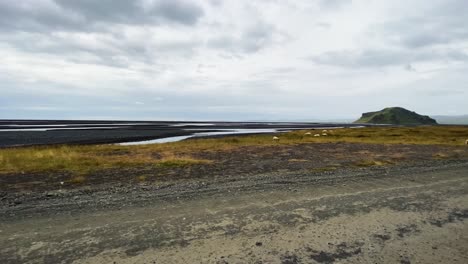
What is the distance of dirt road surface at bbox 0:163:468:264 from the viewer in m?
6.31

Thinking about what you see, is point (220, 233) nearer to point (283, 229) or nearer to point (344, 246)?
point (283, 229)

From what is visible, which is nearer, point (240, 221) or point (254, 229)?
point (254, 229)

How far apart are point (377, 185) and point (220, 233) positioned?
8535 millimetres

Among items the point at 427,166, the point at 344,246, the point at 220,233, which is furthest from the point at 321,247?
the point at 427,166

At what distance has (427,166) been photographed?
18625 mm

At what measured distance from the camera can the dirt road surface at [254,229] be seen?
20.7 feet

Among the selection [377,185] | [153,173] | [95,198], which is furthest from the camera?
[153,173]

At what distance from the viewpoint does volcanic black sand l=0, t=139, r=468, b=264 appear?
20.9 ft

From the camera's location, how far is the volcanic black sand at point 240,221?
638 cm

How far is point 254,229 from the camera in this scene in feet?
25.5

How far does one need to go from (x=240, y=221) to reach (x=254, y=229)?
67cm

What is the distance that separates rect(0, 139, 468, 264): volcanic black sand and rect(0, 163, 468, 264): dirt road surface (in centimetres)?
3

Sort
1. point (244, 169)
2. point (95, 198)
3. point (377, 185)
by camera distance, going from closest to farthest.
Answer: point (95, 198), point (377, 185), point (244, 169)

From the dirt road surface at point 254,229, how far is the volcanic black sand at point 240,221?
0.08 ft
